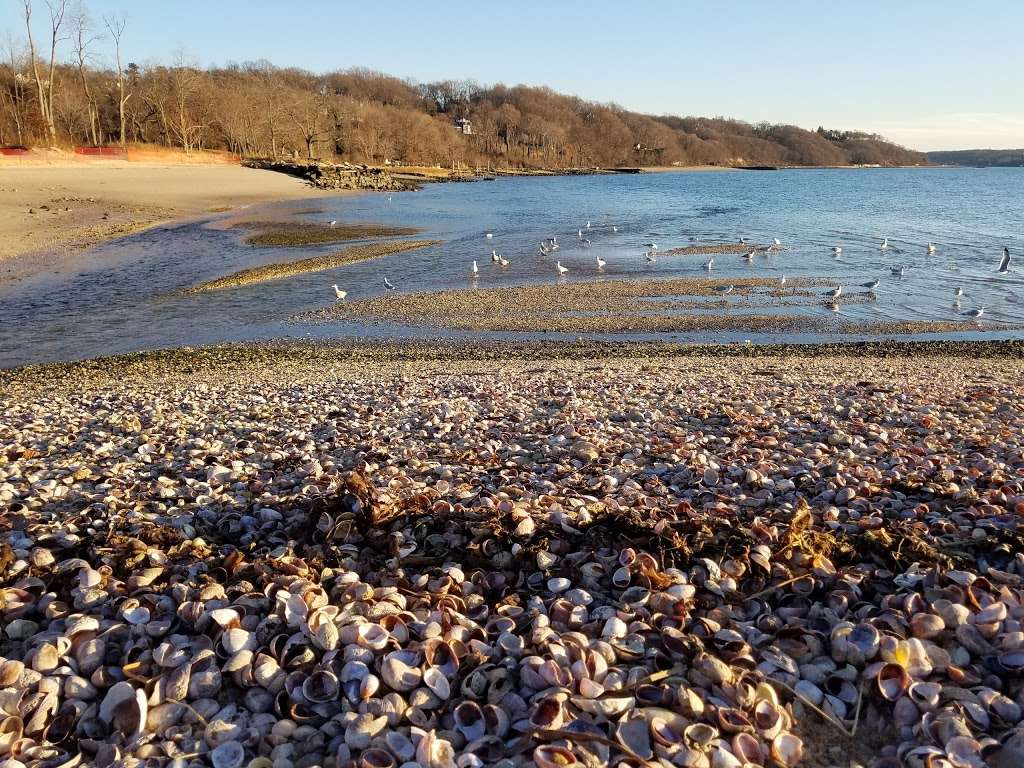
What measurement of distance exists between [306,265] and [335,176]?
5655cm

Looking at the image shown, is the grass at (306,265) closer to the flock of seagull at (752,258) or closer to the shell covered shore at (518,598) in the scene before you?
the flock of seagull at (752,258)

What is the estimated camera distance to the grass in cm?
2247

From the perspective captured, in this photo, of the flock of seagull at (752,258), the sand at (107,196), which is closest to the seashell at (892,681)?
the flock of seagull at (752,258)

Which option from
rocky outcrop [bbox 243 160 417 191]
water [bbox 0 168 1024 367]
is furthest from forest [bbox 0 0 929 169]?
water [bbox 0 168 1024 367]

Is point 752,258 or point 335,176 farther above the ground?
point 335,176

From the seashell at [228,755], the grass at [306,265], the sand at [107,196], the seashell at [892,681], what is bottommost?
the grass at [306,265]

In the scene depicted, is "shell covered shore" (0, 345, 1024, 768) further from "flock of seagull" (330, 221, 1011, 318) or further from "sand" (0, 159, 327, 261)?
"sand" (0, 159, 327, 261)

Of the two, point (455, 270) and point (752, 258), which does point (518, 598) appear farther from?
point (752, 258)

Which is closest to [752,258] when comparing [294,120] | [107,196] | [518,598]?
[518,598]

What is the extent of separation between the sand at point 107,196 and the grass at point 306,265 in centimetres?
1048

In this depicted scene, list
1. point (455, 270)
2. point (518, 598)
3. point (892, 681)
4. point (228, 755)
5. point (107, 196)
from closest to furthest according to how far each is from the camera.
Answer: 1. point (228, 755)
2. point (892, 681)
3. point (518, 598)
4. point (455, 270)
5. point (107, 196)

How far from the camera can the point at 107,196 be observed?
1836 inches

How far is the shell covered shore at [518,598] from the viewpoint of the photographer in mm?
2738

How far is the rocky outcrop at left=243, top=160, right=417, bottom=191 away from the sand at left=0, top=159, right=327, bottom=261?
392 centimetres
